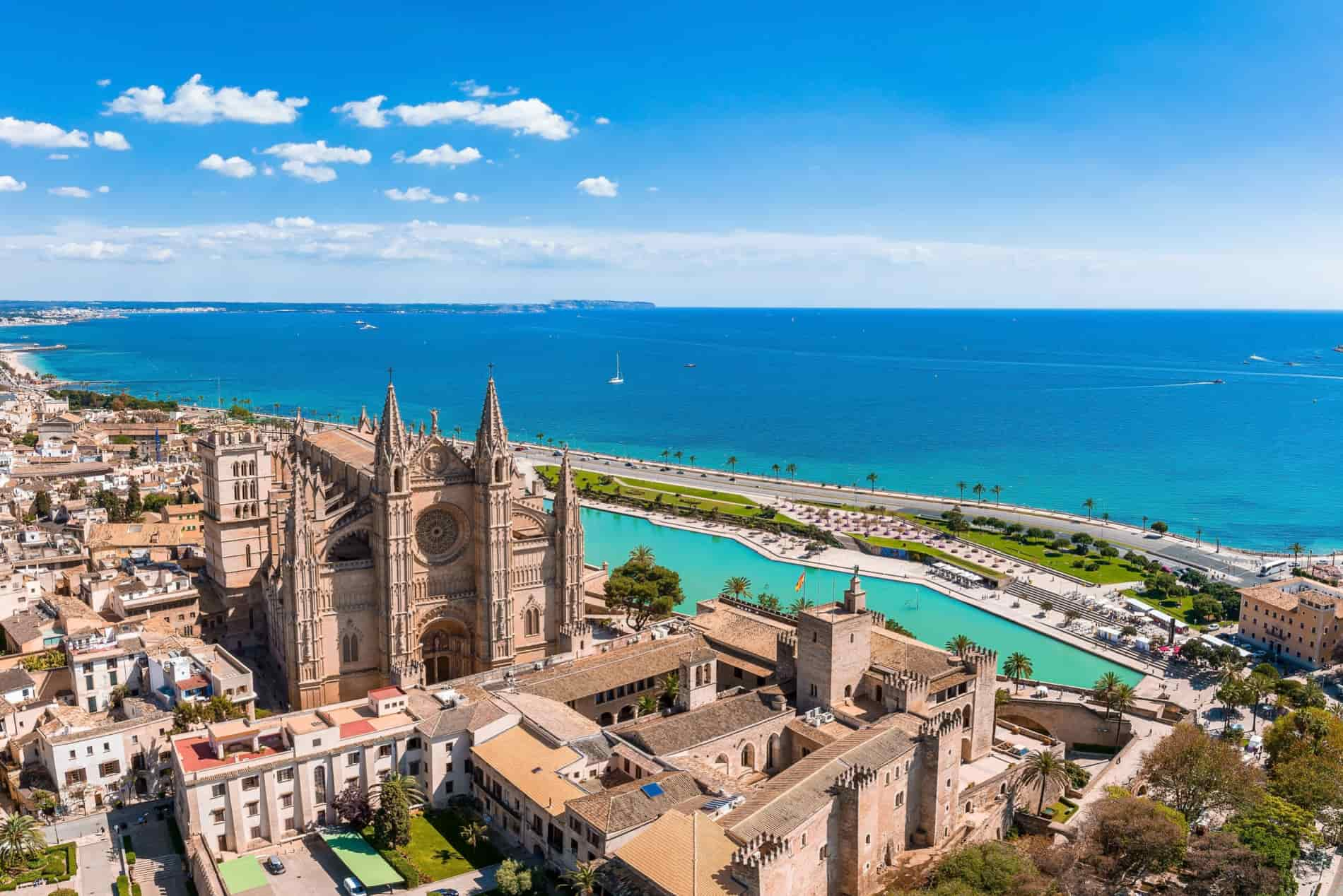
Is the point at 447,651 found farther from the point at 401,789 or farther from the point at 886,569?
the point at 886,569

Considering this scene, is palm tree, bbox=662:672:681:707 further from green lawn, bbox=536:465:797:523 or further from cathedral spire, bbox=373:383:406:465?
green lawn, bbox=536:465:797:523

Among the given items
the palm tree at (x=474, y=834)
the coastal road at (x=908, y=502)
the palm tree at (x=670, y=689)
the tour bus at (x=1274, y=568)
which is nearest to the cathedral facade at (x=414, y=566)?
the palm tree at (x=670, y=689)

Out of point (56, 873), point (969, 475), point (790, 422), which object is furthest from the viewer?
point (790, 422)

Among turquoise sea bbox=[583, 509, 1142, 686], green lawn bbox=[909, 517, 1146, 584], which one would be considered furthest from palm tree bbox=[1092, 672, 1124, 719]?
green lawn bbox=[909, 517, 1146, 584]

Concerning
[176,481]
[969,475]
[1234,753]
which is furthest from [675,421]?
[1234,753]

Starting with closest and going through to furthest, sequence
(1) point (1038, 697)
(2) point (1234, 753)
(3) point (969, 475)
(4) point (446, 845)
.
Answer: (4) point (446, 845) < (2) point (1234, 753) < (1) point (1038, 697) < (3) point (969, 475)

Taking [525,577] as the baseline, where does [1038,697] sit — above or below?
below

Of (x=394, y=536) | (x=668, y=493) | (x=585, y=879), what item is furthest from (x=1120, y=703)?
(x=668, y=493)

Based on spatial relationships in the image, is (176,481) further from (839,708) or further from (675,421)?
(675,421)
